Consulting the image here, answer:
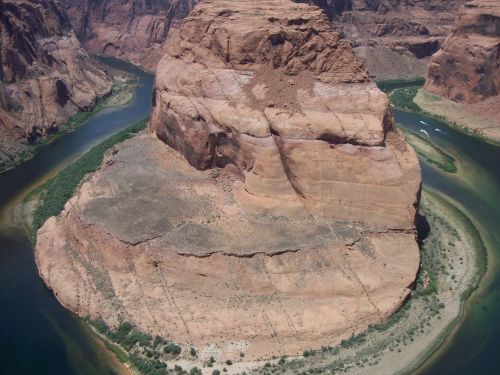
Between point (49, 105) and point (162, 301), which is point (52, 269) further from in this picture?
point (49, 105)

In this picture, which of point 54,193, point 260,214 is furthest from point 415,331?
point 54,193

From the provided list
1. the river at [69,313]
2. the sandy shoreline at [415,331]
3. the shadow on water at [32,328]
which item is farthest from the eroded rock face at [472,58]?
the shadow on water at [32,328]

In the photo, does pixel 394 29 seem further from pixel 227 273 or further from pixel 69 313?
pixel 69 313

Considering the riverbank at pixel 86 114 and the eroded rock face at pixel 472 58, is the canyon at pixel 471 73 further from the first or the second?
the riverbank at pixel 86 114

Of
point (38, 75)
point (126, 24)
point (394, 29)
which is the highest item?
point (394, 29)

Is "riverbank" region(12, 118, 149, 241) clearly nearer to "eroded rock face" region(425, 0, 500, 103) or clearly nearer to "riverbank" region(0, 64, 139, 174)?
"riverbank" region(0, 64, 139, 174)

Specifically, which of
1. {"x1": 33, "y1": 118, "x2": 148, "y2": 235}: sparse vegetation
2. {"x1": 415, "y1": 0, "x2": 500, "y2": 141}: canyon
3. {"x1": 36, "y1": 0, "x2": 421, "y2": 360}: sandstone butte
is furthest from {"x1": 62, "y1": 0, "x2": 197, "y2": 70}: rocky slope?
{"x1": 36, "y1": 0, "x2": 421, "y2": 360}: sandstone butte
